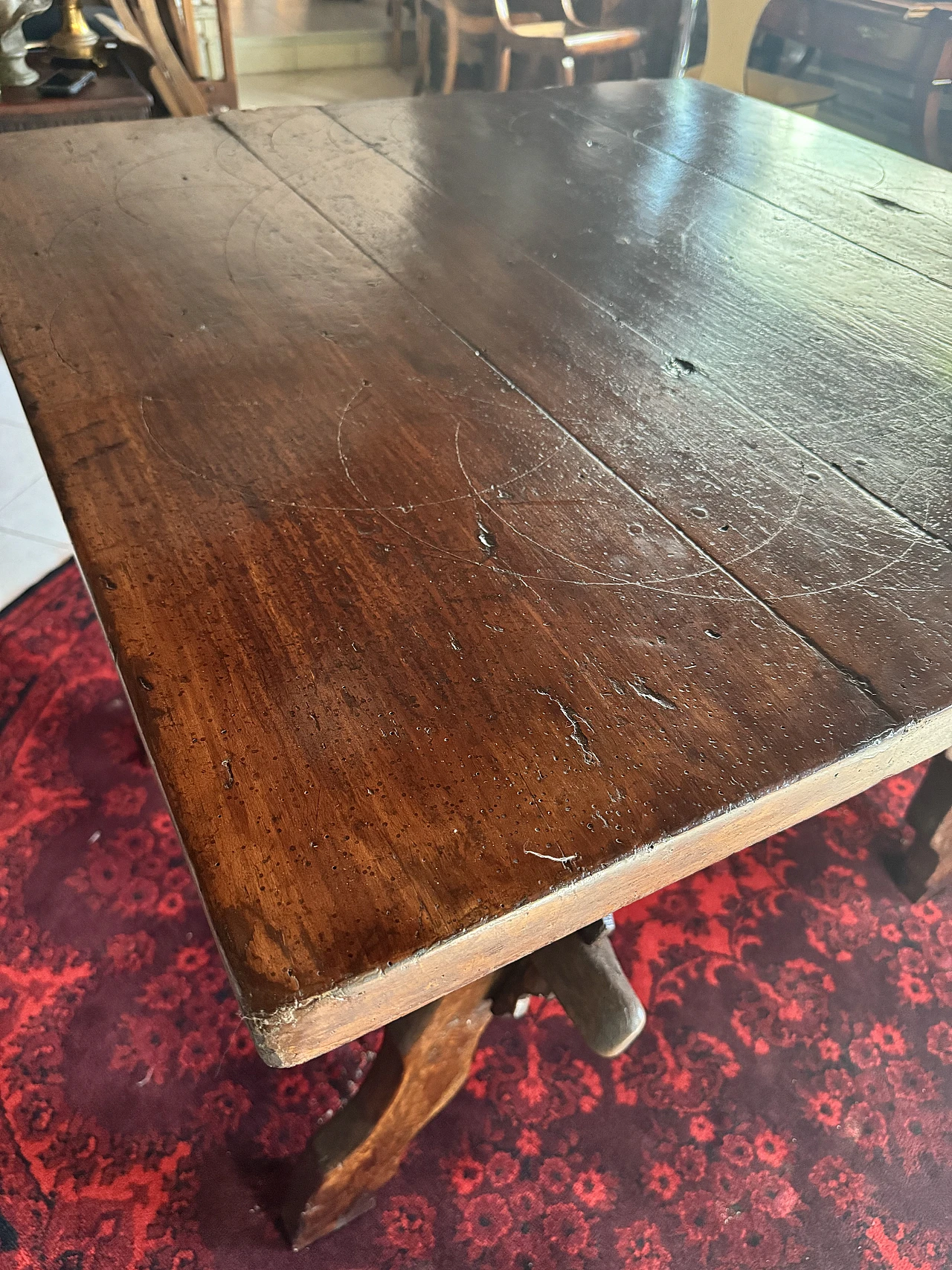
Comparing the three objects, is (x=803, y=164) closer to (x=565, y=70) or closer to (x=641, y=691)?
(x=641, y=691)

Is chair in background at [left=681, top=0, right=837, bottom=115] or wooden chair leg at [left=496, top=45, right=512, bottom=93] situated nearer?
chair in background at [left=681, top=0, right=837, bottom=115]

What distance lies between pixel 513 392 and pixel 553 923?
0.49m

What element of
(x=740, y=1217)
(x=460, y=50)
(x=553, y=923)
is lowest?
(x=740, y=1217)

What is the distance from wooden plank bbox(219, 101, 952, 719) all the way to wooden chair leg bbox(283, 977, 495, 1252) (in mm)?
402

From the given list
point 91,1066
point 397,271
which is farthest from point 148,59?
point 91,1066

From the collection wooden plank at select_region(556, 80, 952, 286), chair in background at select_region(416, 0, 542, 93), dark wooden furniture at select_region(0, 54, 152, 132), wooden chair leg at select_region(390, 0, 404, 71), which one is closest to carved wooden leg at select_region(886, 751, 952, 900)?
wooden plank at select_region(556, 80, 952, 286)

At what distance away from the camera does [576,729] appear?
517 mm

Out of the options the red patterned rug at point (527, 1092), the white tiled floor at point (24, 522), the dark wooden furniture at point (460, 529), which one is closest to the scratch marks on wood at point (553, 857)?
the dark wooden furniture at point (460, 529)

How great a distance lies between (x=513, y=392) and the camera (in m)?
0.80

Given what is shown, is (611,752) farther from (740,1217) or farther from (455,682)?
(740,1217)

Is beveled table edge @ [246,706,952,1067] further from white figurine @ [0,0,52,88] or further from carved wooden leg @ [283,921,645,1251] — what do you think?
white figurine @ [0,0,52,88]

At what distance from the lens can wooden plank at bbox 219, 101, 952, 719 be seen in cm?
62

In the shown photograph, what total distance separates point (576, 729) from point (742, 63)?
142 inches

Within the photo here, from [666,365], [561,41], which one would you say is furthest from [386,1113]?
[561,41]
